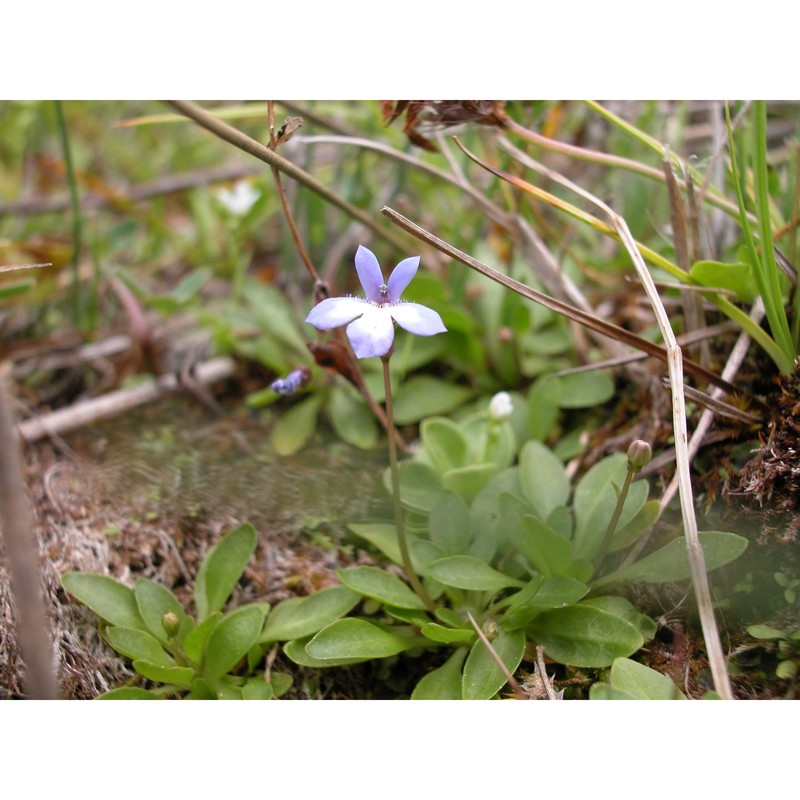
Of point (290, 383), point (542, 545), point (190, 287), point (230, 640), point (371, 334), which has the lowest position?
point (230, 640)

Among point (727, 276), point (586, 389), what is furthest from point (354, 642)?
point (727, 276)

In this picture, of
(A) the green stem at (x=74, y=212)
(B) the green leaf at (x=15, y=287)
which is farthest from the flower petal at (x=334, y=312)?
(A) the green stem at (x=74, y=212)

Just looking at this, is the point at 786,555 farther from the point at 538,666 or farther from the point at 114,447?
the point at 114,447

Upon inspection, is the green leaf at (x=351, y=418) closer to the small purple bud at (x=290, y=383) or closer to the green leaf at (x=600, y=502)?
the small purple bud at (x=290, y=383)

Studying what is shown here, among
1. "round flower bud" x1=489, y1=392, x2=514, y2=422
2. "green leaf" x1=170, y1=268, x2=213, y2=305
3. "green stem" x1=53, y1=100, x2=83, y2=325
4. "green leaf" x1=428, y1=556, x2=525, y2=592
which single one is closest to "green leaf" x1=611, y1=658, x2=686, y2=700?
"green leaf" x1=428, y1=556, x2=525, y2=592

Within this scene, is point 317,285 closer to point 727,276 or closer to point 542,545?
point 542,545

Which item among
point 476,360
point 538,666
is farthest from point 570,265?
point 538,666
